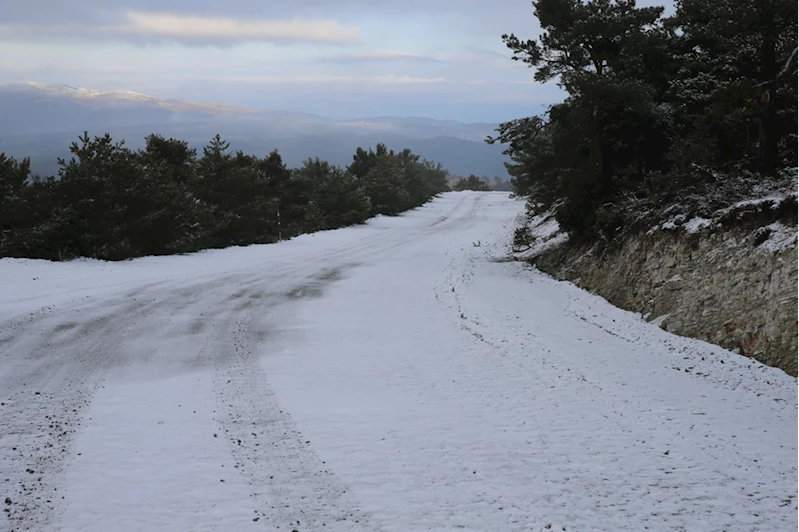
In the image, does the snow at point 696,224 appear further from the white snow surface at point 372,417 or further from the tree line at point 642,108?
the white snow surface at point 372,417

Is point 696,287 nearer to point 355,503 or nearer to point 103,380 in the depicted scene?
point 355,503

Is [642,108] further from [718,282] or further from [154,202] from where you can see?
[154,202]

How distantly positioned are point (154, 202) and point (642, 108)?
18.3m

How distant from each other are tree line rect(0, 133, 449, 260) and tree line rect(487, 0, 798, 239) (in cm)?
1351

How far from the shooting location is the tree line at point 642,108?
1389 cm

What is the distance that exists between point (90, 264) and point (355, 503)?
15943mm

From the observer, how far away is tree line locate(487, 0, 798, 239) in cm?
1389

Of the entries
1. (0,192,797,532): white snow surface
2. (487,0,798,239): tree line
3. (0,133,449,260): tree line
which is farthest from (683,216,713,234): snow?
(0,133,449,260): tree line

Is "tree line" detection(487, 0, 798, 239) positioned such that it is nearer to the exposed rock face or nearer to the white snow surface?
the exposed rock face

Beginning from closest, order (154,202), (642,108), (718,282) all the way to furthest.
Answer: (718,282) → (642,108) → (154,202)

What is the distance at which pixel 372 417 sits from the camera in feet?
23.7

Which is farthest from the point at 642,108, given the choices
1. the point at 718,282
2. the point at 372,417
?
the point at 372,417

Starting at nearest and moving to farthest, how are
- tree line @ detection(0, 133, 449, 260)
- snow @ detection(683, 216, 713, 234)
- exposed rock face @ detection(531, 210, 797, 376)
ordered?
exposed rock face @ detection(531, 210, 797, 376) → snow @ detection(683, 216, 713, 234) → tree line @ detection(0, 133, 449, 260)

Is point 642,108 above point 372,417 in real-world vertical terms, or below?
above
